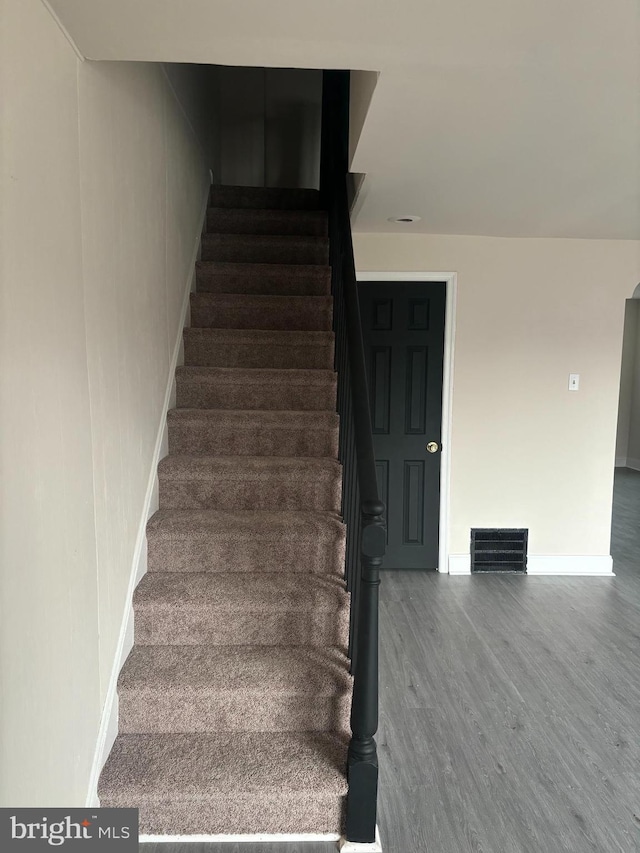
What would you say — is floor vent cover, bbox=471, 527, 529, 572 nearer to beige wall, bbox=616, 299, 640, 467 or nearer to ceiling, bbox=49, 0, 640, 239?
ceiling, bbox=49, 0, 640, 239

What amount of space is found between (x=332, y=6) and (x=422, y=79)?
502 mm

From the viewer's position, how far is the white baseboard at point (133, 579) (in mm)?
1798

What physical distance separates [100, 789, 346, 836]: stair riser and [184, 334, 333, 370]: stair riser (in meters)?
2.08

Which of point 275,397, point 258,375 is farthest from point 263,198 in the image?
point 275,397

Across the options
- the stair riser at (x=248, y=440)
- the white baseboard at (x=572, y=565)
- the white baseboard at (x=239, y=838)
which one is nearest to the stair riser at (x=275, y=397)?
the stair riser at (x=248, y=440)

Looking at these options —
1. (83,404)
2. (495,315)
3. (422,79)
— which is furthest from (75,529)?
(495,315)

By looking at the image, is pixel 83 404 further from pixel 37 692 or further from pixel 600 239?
pixel 600 239

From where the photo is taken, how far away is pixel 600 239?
3.95m

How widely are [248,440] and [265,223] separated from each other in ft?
6.17

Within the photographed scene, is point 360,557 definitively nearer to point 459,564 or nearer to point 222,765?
point 222,765

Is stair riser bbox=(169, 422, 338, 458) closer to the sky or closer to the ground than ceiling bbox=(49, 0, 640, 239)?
closer to the ground

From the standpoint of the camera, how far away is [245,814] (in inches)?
70.1

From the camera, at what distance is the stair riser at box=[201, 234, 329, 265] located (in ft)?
12.2

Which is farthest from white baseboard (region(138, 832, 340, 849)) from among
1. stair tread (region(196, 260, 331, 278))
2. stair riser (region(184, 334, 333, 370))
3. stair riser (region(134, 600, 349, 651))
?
stair tread (region(196, 260, 331, 278))
